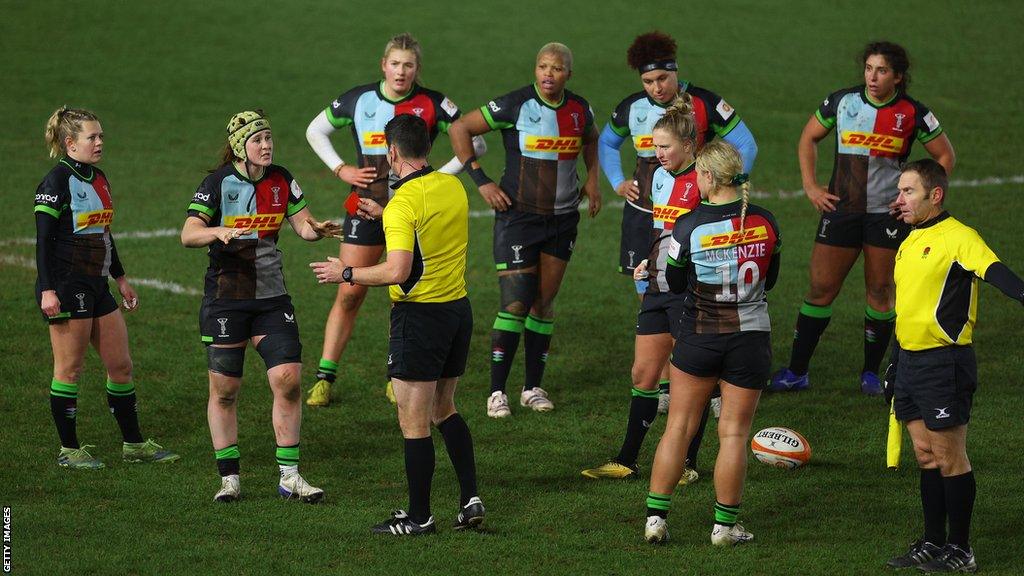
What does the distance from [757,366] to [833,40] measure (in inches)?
904

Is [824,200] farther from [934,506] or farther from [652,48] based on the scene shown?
[934,506]

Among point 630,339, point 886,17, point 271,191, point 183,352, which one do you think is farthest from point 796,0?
point 271,191

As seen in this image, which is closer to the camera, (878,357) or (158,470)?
(158,470)

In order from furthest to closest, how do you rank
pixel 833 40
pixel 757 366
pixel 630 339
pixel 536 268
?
1. pixel 833 40
2. pixel 630 339
3. pixel 536 268
4. pixel 757 366

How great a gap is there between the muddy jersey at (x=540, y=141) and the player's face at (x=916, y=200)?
12.3 feet

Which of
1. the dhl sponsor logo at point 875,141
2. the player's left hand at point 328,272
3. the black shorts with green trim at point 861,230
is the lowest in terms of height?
the player's left hand at point 328,272

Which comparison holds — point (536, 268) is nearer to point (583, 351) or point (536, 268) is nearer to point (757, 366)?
point (583, 351)

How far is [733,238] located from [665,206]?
1.36m

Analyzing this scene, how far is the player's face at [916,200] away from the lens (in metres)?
7.02

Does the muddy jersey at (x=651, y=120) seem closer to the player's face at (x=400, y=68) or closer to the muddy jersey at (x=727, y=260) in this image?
the player's face at (x=400, y=68)

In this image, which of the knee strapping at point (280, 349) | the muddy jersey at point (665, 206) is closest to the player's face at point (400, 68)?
the muddy jersey at point (665, 206)

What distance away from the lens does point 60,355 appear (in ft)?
29.0

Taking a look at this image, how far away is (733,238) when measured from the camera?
7168mm

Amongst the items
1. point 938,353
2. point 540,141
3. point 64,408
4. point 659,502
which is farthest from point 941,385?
point 64,408
